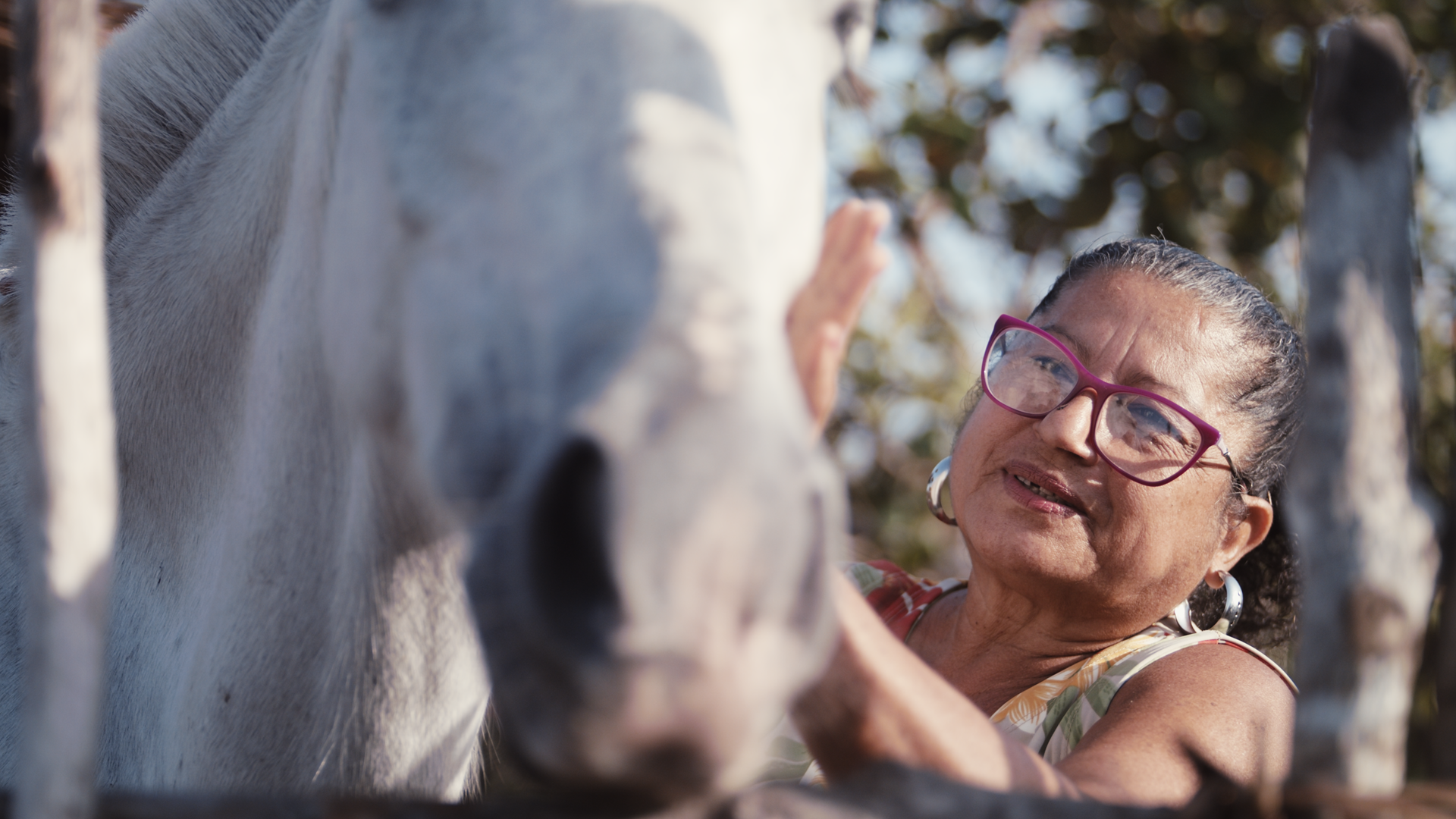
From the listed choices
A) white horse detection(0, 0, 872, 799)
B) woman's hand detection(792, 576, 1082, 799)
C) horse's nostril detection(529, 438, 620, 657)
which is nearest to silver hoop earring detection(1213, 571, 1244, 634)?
woman's hand detection(792, 576, 1082, 799)

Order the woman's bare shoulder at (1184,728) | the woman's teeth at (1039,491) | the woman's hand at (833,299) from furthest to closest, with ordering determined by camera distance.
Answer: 1. the woman's teeth at (1039,491)
2. the woman's bare shoulder at (1184,728)
3. the woman's hand at (833,299)

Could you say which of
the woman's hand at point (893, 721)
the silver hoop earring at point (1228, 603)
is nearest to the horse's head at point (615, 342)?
the woman's hand at point (893, 721)

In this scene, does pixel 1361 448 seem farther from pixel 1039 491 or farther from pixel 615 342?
pixel 1039 491

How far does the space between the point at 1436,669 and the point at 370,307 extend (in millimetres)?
800

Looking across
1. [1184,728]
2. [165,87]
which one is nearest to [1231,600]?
[1184,728]

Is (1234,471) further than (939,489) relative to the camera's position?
No

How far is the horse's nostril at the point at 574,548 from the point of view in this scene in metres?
0.61

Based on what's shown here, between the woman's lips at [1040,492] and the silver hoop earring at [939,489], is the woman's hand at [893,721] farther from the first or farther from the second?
the silver hoop earring at [939,489]

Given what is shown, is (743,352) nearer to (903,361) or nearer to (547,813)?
(547,813)

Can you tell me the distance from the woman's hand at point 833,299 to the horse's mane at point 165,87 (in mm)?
835

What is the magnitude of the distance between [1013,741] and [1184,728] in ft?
1.17

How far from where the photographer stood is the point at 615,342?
672mm

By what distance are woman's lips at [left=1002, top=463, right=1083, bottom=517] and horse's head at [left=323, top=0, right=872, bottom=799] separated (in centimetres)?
68

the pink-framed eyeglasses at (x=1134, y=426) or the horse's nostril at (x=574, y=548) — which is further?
the pink-framed eyeglasses at (x=1134, y=426)
